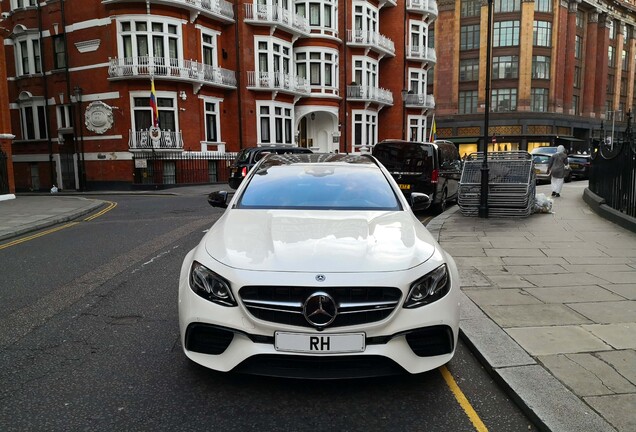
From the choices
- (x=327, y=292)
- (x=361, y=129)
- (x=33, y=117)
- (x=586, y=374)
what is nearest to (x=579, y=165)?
(x=361, y=129)

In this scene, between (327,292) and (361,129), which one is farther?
(361,129)

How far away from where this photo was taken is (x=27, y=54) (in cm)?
3019

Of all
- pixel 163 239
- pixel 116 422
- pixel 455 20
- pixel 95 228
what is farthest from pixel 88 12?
pixel 455 20

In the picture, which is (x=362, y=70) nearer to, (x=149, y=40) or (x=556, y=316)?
(x=149, y=40)

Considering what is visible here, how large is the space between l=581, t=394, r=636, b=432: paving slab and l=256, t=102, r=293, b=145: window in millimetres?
28694

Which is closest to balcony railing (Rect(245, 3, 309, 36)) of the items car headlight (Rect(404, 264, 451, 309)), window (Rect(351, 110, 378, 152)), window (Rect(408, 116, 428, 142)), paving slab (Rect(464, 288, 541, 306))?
window (Rect(351, 110, 378, 152))

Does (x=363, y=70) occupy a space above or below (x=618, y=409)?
above

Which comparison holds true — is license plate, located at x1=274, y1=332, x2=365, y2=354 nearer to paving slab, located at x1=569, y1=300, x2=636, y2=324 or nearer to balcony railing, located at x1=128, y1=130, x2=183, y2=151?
paving slab, located at x1=569, y1=300, x2=636, y2=324

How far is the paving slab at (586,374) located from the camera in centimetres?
321

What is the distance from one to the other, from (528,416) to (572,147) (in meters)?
69.8

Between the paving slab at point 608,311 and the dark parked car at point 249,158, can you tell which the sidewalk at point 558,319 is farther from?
the dark parked car at point 249,158

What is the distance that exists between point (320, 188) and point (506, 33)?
211 feet

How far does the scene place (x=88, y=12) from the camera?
26500 millimetres

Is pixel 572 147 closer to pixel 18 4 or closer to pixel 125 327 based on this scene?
pixel 18 4
